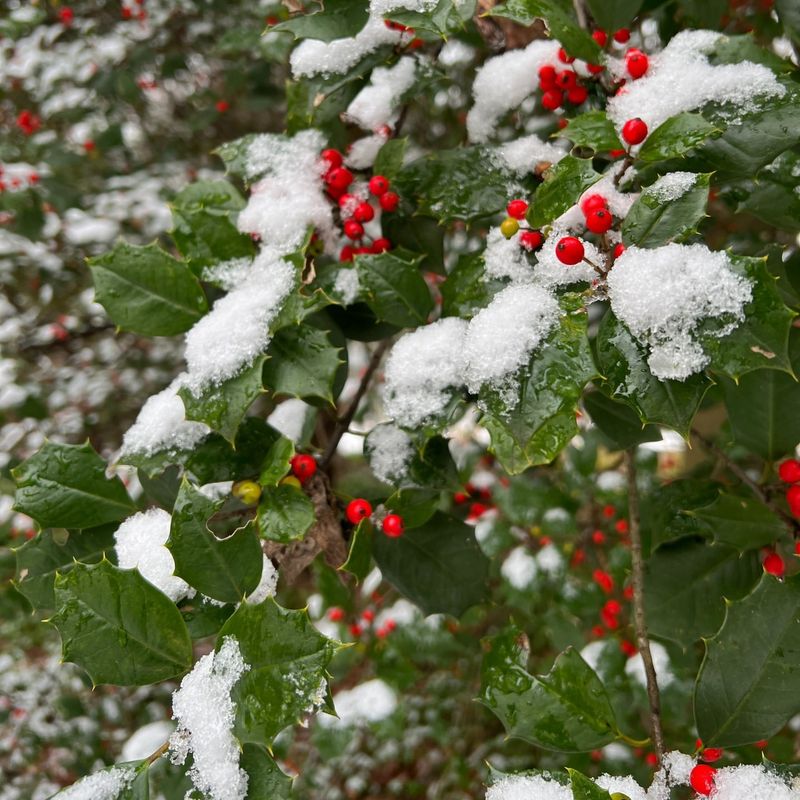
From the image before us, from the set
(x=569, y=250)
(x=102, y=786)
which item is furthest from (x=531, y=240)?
(x=102, y=786)

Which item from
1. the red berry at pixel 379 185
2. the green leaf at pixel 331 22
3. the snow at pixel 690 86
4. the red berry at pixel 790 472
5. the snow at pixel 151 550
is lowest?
the red berry at pixel 790 472

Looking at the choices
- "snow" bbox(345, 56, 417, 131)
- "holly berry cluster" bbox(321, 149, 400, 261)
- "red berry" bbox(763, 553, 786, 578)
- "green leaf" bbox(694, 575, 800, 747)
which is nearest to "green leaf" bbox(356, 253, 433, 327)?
"holly berry cluster" bbox(321, 149, 400, 261)

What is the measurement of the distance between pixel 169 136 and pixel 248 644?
9.40ft

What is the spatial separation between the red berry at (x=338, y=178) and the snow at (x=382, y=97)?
15cm

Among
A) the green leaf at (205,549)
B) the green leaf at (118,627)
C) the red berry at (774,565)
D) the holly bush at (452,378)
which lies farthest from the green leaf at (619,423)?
the green leaf at (118,627)

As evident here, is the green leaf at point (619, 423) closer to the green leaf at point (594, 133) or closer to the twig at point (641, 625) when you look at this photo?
the twig at point (641, 625)

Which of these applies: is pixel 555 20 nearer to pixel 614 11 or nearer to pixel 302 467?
pixel 614 11

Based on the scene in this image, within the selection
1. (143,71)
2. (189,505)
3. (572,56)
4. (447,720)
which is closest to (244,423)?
(189,505)

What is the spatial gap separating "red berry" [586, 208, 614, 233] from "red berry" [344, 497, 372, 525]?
50 cm

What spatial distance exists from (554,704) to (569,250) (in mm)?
575

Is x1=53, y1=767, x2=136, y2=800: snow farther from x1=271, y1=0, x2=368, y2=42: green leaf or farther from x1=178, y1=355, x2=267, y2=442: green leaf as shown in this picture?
x1=271, y1=0, x2=368, y2=42: green leaf

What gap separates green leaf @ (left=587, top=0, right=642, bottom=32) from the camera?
1.06m

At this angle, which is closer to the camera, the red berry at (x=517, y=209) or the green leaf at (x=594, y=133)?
the green leaf at (x=594, y=133)

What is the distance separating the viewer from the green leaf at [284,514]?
0.87m
